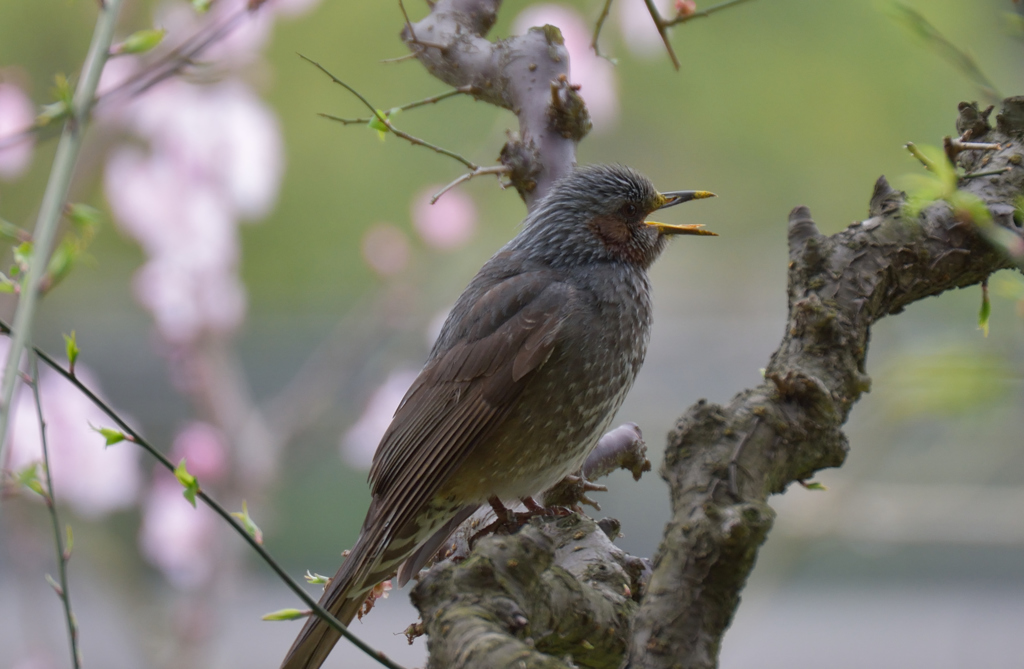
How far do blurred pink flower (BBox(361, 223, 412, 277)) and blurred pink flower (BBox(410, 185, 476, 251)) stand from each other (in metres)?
0.19

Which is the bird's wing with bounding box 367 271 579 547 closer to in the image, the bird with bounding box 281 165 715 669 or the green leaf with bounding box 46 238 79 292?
the bird with bounding box 281 165 715 669

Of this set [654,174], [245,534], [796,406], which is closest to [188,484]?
[245,534]

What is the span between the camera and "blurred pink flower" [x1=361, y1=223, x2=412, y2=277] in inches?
217

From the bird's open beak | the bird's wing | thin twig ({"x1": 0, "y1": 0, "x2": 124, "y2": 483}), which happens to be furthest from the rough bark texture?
the bird's open beak

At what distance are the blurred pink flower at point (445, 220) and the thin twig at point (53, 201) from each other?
172 inches

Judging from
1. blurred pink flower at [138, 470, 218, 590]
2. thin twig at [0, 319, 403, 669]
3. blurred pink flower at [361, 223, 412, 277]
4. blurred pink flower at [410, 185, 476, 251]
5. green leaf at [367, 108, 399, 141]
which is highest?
blurred pink flower at [410, 185, 476, 251]

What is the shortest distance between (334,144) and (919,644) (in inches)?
238

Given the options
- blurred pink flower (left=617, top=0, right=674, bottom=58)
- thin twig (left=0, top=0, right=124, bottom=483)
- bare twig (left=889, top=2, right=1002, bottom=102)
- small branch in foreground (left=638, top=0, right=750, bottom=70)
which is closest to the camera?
bare twig (left=889, top=2, right=1002, bottom=102)

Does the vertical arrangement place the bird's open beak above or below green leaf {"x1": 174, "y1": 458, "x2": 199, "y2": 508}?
above

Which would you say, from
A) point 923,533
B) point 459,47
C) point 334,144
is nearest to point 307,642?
point 459,47

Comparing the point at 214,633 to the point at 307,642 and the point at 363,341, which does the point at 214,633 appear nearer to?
the point at 363,341

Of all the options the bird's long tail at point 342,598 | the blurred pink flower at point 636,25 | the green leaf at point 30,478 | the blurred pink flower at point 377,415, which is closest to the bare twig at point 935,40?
the green leaf at point 30,478

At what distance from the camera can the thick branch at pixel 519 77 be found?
8.28 feet

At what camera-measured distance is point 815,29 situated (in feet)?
24.9
